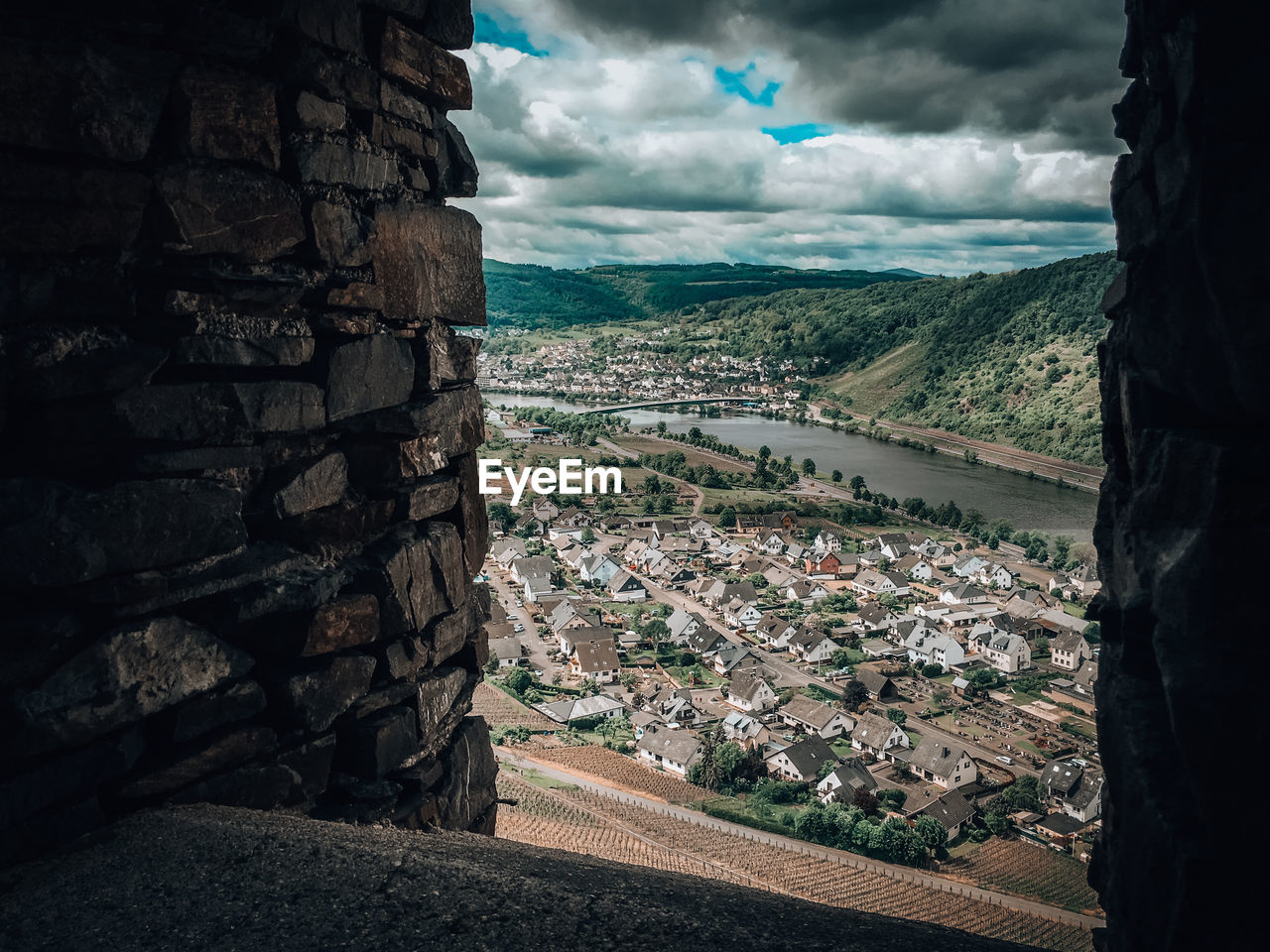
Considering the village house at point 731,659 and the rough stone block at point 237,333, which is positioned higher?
the rough stone block at point 237,333

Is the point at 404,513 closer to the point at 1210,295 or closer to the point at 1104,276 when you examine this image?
the point at 1210,295

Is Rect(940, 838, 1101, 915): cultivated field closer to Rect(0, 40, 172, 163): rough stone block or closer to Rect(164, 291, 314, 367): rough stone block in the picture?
Rect(164, 291, 314, 367): rough stone block

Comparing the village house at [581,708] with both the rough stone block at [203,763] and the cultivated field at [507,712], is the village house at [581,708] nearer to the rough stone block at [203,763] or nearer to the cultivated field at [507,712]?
the cultivated field at [507,712]

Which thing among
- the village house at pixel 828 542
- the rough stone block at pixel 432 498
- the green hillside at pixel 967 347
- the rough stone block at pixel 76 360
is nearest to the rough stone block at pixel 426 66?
the rough stone block at pixel 76 360

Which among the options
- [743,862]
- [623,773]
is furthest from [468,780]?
[623,773]

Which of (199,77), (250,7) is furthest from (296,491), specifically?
(250,7)
